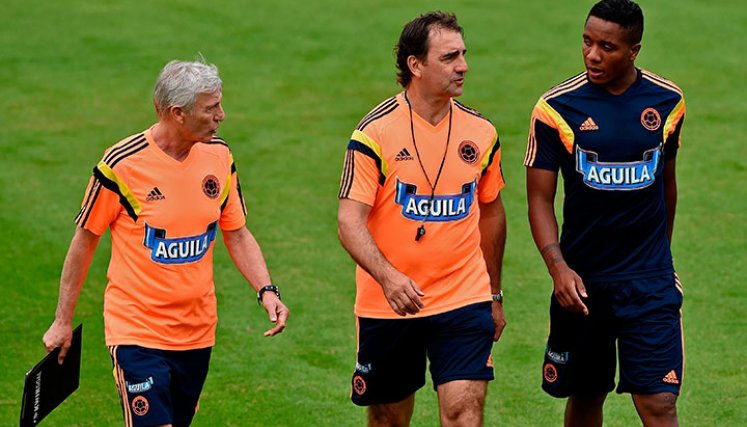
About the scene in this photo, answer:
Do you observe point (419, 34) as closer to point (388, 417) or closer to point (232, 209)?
point (232, 209)

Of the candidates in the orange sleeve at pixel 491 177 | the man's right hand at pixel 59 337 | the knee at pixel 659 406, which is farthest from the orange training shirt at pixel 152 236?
the knee at pixel 659 406

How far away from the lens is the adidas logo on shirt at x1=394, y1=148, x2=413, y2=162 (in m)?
7.43

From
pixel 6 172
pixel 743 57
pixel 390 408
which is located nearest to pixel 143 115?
pixel 6 172

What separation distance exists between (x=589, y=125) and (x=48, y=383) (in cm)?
299

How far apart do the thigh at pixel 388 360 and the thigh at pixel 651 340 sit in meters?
1.07

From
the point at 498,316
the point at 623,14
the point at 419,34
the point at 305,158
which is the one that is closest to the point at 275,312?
the point at 498,316

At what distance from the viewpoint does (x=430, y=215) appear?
7.47 m

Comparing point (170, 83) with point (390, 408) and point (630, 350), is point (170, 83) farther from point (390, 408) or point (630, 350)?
point (630, 350)

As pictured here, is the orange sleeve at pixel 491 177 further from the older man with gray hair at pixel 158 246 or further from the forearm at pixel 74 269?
the forearm at pixel 74 269

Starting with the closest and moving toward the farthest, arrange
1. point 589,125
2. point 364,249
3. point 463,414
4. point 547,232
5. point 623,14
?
point 364,249
point 463,414
point 623,14
point 589,125
point 547,232

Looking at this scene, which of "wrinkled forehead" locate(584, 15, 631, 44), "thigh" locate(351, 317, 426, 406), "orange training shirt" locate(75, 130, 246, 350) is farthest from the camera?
"thigh" locate(351, 317, 426, 406)

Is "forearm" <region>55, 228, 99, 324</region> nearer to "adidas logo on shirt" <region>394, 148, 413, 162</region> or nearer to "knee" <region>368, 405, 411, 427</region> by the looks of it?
"adidas logo on shirt" <region>394, 148, 413, 162</region>

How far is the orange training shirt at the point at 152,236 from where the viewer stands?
7055mm

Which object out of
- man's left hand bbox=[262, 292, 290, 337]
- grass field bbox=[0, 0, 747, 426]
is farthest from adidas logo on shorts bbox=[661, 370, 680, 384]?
man's left hand bbox=[262, 292, 290, 337]
